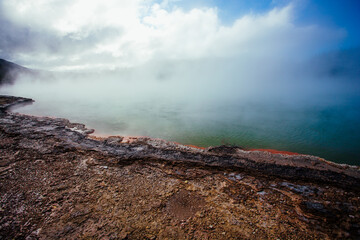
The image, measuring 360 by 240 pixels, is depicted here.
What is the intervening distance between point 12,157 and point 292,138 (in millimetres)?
15037

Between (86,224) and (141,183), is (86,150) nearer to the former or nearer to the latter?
(141,183)

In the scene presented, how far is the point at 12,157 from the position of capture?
512cm

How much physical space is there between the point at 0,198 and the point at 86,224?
239 centimetres

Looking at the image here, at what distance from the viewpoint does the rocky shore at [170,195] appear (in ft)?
9.42

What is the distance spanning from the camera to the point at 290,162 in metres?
5.38

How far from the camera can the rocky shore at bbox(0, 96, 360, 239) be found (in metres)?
2.87

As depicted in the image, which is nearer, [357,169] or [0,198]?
[0,198]

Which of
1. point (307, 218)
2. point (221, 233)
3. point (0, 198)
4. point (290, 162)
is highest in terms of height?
point (290, 162)

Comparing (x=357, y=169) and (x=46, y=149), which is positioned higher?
(x=357, y=169)

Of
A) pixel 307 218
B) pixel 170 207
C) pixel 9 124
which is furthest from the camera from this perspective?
pixel 9 124

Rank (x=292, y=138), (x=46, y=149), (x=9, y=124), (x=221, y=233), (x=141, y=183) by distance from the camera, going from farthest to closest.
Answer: (x=292, y=138)
(x=9, y=124)
(x=46, y=149)
(x=141, y=183)
(x=221, y=233)

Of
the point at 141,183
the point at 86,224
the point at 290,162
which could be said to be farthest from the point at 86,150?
the point at 290,162

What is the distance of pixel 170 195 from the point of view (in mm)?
3699

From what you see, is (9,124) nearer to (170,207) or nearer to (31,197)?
(31,197)
